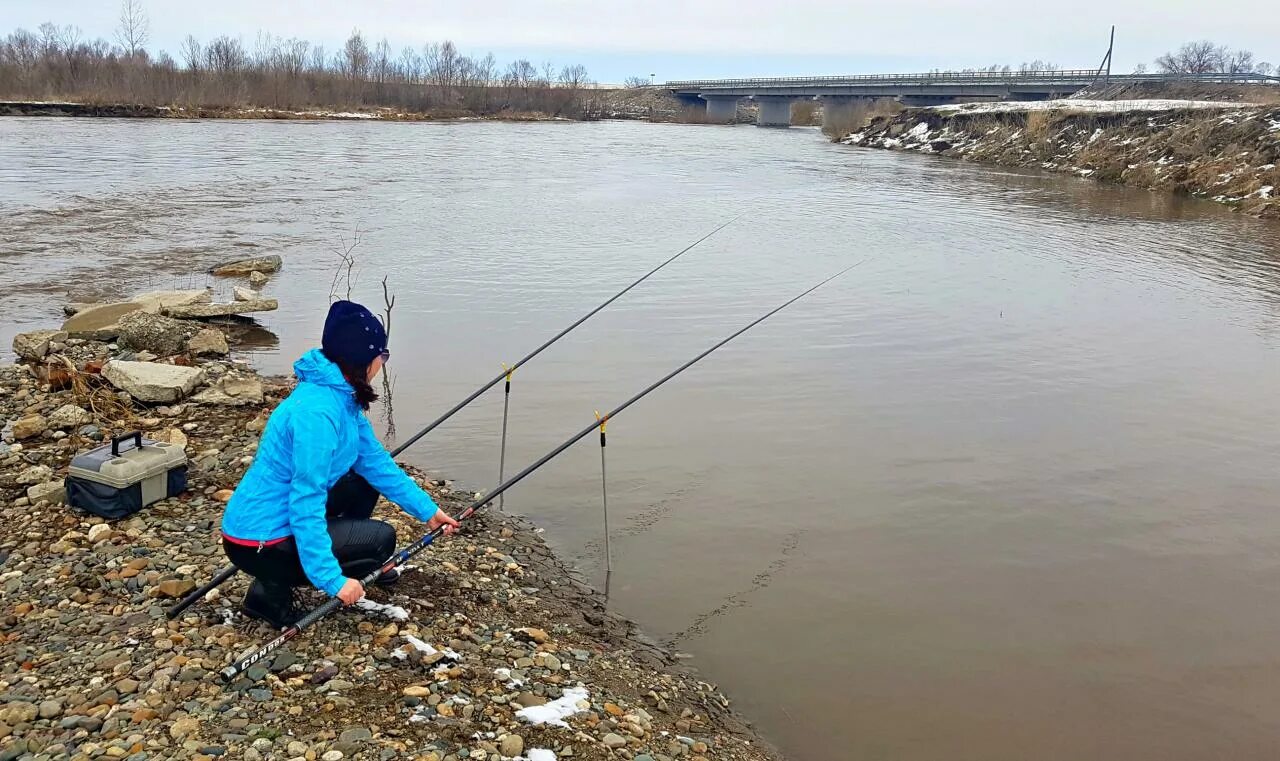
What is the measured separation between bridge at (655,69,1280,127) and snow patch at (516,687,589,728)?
221ft

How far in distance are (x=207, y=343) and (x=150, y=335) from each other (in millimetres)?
588

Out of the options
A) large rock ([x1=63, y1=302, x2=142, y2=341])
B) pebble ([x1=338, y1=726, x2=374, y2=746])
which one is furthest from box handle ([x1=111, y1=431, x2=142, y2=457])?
large rock ([x1=63, y1=302, x2=142, y2=341])

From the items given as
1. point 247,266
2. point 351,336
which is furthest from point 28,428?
point 247,266

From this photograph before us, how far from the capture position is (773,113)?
104 m

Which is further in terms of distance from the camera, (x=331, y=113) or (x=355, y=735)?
(x=331, y=113)

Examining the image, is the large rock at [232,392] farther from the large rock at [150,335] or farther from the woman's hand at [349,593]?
the woman's hand at [349,593]

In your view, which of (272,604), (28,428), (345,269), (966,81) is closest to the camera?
(272,604)

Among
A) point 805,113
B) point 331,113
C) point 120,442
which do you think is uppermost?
point 805,113

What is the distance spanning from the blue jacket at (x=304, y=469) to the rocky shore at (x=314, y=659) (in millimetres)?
532

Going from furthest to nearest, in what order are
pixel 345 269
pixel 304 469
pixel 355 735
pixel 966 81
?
pixel 966 81
pixel 345 269
pixel 304 469
pixel 355 735

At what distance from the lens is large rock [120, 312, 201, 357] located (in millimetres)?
9883

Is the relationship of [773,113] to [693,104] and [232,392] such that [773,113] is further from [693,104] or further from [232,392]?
[232,392]

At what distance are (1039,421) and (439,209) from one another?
1811cm

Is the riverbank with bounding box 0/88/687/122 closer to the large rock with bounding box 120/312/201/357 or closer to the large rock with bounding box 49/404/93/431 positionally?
the large rock with bounding box 120/312/201/357
